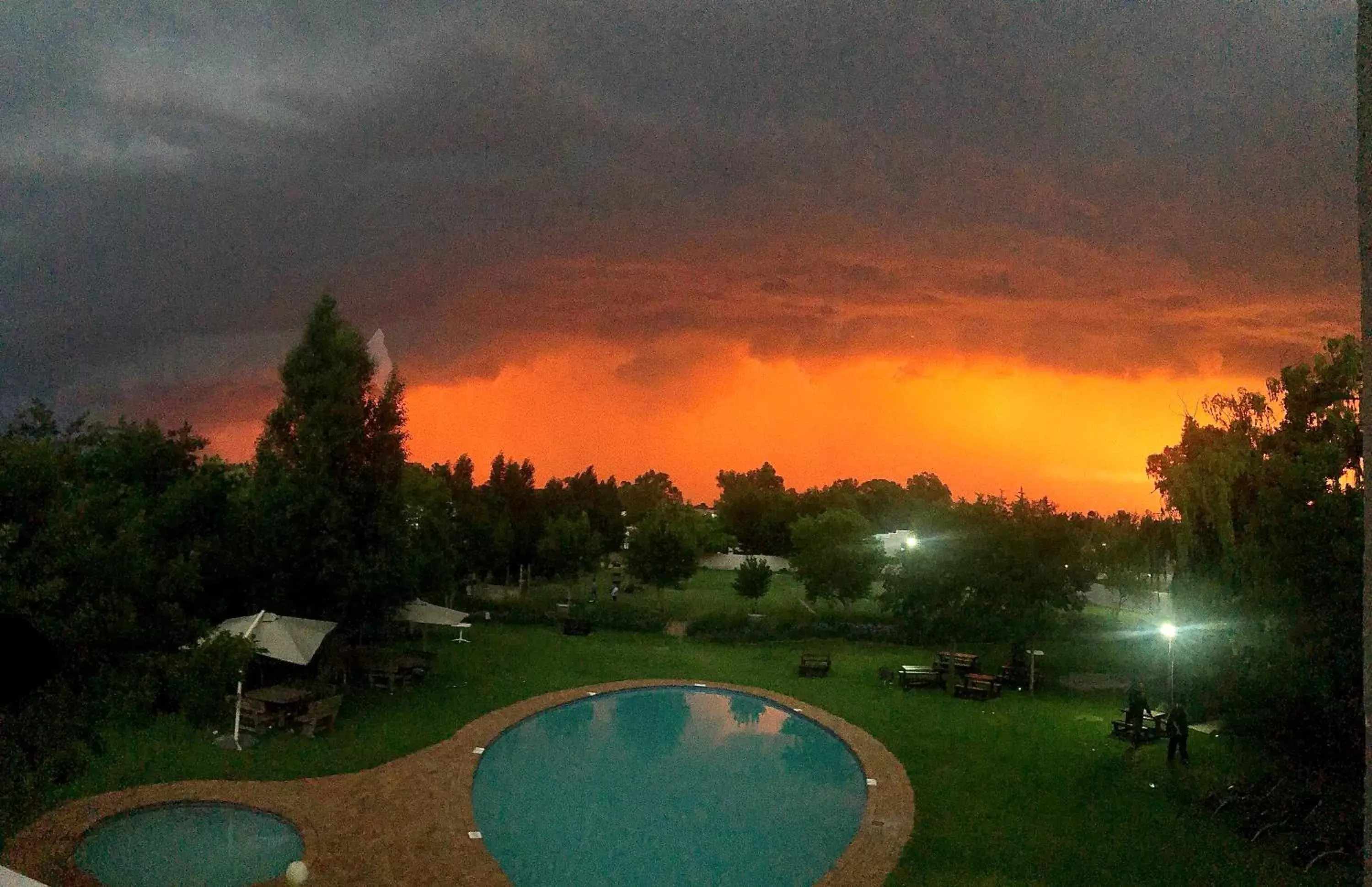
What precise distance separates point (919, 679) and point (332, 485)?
14.8 metres

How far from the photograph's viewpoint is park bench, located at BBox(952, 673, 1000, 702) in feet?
66.3

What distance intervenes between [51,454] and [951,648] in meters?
20.3

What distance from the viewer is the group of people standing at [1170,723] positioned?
15.4 meters

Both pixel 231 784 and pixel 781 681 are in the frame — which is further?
pixel 781 681

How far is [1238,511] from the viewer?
17.4 m

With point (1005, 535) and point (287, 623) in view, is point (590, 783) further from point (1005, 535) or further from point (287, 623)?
point (1005, 535)

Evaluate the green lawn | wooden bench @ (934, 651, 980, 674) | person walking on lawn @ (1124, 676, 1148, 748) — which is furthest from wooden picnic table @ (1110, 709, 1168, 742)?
wooden bench @ (934, 651, 980, 674)

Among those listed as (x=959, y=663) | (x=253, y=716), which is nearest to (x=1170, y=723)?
(x=959, y=663)

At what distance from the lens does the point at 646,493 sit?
7262 centimetres

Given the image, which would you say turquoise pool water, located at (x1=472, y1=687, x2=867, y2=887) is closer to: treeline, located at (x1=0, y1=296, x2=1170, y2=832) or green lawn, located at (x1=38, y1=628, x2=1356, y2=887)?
green lawn, located at (x1=38, y1=628, x2=1356, y2=887)

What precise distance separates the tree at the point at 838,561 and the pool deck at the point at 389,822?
45.2 ft

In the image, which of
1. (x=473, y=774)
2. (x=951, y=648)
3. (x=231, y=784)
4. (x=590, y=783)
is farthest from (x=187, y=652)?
(x=951, y=648)

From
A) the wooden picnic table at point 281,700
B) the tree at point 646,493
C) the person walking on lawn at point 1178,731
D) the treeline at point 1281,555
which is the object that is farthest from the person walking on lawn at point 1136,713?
the tree at point 646,493

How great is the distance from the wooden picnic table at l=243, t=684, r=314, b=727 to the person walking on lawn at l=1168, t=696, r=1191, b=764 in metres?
16.1
